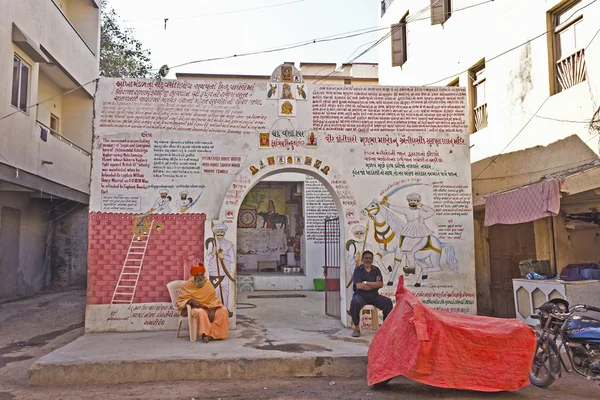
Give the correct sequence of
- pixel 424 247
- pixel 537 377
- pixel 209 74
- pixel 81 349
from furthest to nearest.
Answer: pixel 209 74 < pixel 424 247 < pixel 81 349 < pixel 537 377

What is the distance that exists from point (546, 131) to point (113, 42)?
17320mm

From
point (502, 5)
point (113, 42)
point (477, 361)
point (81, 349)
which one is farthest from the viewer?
point (113, 42)

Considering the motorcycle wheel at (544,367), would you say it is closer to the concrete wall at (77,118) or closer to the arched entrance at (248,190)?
the arched entrance at (248,190)

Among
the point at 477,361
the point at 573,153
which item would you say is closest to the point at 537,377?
the point at 477,361

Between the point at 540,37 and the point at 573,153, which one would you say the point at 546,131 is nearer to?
the point at 573,153

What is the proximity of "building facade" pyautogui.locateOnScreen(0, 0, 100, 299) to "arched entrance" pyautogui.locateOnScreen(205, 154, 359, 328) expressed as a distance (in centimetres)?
489

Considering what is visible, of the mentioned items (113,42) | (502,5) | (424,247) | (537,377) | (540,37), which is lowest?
(537,377)

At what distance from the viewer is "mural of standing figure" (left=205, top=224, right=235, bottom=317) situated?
324 inches

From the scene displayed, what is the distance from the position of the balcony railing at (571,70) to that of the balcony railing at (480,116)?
237cm

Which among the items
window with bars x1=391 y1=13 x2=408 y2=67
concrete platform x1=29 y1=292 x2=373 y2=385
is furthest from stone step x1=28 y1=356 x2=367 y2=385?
window with bars x1=391 y1=13 x2=408 y2=67

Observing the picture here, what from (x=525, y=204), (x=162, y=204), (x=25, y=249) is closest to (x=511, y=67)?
(x=525, y=204)

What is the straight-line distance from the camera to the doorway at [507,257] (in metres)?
9.62

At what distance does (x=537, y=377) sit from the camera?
5.70 m

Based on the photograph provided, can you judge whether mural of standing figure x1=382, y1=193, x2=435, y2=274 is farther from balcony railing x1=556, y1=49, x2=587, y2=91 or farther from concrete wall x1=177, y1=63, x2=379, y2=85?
concrete wall x1=177, y1=63, x2=379, y2=85
